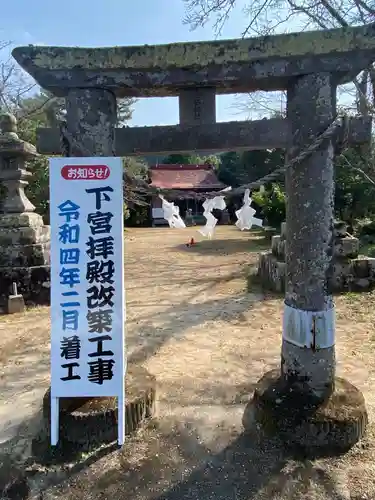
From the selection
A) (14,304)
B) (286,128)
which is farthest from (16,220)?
(286,128)

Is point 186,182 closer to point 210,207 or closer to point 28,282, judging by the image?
point 28,282

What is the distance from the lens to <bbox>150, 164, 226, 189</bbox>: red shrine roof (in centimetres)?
2652

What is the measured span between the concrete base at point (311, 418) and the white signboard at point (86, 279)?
110 cm

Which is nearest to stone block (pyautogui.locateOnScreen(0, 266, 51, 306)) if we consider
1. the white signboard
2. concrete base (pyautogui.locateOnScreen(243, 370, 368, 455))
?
the white signboard

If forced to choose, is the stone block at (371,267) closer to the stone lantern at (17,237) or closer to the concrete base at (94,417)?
the concrete base at (94,417)

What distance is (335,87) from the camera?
2.94 meters

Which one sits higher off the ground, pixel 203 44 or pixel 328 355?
pixel 203 44

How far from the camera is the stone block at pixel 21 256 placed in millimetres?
7156

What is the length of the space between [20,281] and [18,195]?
156 centimetres

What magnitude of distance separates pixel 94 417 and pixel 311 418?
5.16 ft

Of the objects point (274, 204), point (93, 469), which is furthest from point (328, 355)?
point (274, 204)

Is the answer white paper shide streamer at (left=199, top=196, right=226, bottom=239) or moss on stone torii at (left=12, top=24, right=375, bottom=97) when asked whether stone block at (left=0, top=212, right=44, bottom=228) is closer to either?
white paper shide streamer at (left=199, top=196, right=226, bottom=239)

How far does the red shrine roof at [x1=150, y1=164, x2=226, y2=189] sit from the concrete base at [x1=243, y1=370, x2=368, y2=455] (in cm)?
2306

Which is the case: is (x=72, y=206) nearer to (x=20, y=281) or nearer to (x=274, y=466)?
(x=274, y=466)
